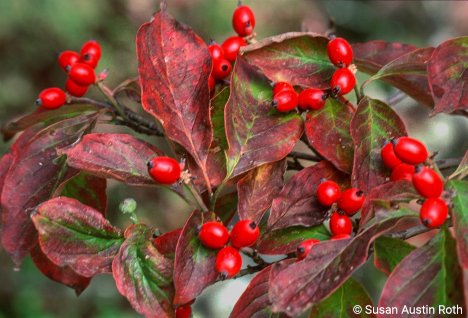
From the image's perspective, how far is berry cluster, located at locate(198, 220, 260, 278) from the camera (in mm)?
791

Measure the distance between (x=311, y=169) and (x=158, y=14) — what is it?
0.32 m

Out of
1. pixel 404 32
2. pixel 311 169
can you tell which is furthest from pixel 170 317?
pixel 404 32

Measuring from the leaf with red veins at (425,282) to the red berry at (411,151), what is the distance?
12 centimetres

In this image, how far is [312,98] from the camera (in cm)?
90

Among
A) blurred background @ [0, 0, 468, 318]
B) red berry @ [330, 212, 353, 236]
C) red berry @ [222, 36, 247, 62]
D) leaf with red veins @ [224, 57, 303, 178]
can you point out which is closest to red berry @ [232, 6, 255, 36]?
red berry @ [222, 36, 247, 62]

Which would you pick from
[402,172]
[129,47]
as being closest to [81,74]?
[402,172]

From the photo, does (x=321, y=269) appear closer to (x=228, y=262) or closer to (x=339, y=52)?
(x=228, y=262)

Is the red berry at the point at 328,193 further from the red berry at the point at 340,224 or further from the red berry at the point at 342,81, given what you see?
the red berry at the point at 342,81

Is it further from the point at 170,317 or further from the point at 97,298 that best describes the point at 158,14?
the point at 97,298

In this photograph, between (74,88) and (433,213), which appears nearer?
(433,213)

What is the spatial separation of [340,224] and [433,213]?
151mm

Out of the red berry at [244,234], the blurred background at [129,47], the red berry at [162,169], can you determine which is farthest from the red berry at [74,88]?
the blurred background at [129,47]

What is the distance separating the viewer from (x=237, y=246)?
0.81 meters

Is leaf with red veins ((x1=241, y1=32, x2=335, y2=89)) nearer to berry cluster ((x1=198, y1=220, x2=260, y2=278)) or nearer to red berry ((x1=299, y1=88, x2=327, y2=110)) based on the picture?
red berry ((x1=299, y1=88, x2=327, y2=110))
